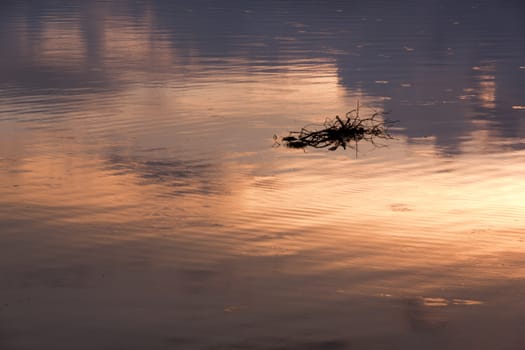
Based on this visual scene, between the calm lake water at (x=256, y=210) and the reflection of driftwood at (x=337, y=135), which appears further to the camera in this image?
the reflection of driftwood at (x=337, y=135)

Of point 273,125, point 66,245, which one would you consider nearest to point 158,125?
point 273,125

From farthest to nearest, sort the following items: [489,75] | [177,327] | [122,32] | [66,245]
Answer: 1. [122,32]
2. [489,75]
3. [66,245]
4. [177,327]

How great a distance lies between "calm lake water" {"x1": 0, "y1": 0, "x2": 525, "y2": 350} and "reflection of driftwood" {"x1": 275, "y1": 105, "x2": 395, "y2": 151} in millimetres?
454

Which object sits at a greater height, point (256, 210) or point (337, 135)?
point (337, 135)

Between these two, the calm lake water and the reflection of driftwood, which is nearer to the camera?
the calm lake water

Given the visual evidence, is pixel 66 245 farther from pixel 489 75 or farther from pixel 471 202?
pixel 489 75

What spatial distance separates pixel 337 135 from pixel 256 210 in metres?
5.84

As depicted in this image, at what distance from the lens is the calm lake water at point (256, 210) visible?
10211mm

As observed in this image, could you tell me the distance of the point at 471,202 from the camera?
576 inches

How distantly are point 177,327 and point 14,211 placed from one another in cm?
471

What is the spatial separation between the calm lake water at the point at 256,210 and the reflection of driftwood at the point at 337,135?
1.49 ft

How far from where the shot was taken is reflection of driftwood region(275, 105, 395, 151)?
19141 millimetres

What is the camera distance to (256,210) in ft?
46.5

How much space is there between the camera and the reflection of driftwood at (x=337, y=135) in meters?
19.1
